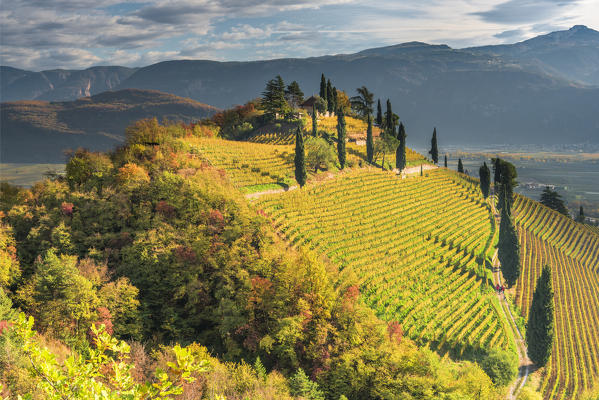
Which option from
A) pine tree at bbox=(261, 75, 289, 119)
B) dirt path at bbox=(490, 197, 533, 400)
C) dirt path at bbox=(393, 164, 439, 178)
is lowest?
dirt path at bbox=(490, 197, 533, 400)

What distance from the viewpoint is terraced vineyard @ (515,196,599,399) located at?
134 feet

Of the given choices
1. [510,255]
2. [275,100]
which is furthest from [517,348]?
[275,100]

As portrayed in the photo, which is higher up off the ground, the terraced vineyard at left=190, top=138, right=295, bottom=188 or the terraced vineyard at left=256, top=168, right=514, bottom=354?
the terraced vineyard at left=190, top=138, right=295, bottom=188

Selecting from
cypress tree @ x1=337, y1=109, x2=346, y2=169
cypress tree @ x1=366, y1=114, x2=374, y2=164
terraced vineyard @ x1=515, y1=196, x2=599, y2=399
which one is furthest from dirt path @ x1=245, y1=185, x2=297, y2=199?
terraced vineyard @ x1=515, y1=196, x2=599, y2=399

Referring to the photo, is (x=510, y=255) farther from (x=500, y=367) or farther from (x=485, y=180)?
(x=485, y=180)

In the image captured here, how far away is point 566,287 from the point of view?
59.3 m

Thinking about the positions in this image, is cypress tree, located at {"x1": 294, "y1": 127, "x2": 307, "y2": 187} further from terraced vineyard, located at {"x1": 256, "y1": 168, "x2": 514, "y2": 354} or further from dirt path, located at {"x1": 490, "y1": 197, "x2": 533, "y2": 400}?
dirt path, located at {"x1": 490, "y1": 197, "x2": 533, "y2": 400}

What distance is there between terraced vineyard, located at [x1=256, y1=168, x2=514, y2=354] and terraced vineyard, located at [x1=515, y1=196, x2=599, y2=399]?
6.02 m

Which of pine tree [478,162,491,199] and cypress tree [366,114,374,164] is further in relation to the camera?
pine tree [478,162,491,199]

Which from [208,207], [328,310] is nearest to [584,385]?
[328,310]

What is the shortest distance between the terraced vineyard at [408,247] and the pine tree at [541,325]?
224 centimetres

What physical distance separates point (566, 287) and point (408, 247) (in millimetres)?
29078

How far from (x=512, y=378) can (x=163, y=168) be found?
151ft

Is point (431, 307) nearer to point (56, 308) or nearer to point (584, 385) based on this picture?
point (584, 385)
